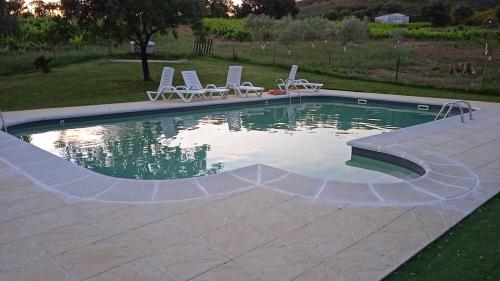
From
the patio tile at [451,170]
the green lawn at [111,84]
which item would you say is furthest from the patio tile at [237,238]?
the green lawn at [111,84]

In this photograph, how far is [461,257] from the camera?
2986 mm

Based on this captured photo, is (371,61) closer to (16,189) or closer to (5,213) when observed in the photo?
(16,189)

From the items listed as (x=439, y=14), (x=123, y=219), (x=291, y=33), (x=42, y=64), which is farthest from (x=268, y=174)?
(x=439, y=14)

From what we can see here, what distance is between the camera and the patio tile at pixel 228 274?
271cm

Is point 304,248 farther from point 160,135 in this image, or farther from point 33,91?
point 33,91

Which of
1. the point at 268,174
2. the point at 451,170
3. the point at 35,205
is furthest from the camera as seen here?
the point at 451,170

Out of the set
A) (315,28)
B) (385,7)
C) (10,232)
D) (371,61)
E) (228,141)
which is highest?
(385,7)

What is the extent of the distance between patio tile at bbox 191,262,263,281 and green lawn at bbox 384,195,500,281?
923 millimetres

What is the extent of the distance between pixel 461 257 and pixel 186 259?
199cm

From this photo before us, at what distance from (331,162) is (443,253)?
3466mm

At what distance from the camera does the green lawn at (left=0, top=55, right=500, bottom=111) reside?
11.9 m

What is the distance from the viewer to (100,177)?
15.6 feet

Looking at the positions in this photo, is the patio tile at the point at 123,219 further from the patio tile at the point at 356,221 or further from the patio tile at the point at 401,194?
the patio tile at the point at 401,194

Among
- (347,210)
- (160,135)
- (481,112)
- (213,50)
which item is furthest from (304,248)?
(213,50)
